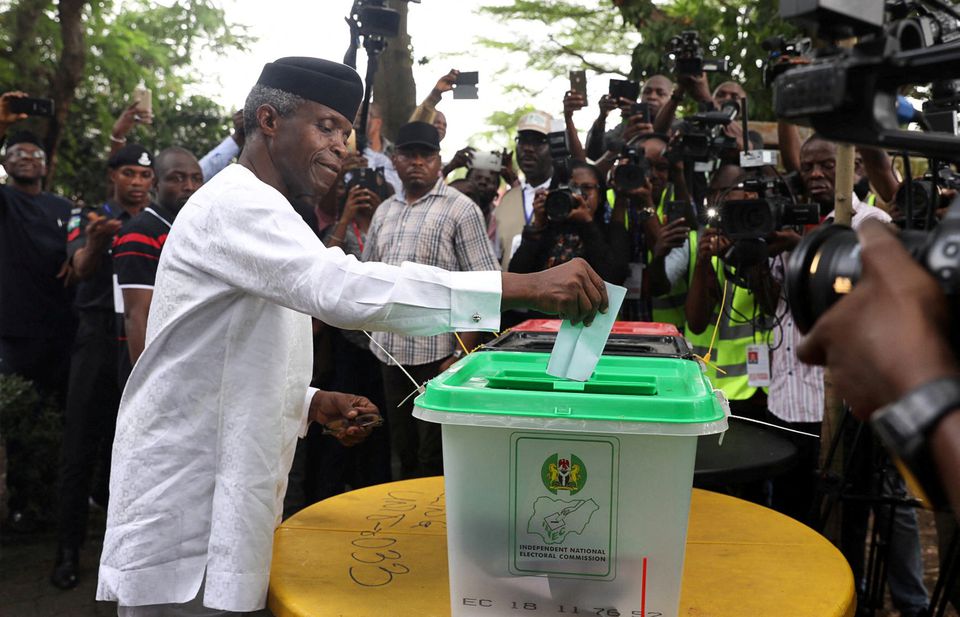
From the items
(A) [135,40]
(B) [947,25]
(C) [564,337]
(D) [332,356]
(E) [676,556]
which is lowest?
(D) [332,356]

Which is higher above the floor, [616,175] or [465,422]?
[616,175]

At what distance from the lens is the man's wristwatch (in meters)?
0.81

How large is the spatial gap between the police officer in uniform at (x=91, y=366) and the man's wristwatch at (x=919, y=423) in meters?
3.88

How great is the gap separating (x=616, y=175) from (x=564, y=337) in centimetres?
264

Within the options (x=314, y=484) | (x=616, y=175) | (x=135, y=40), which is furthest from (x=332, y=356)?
(x=135, y=40)

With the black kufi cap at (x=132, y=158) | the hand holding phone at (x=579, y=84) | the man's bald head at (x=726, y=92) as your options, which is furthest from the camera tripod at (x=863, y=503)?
the black kufi cap at (x=132, y=158)

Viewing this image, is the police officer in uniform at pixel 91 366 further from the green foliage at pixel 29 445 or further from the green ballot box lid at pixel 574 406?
the green ballot box lid at pixel 574 406

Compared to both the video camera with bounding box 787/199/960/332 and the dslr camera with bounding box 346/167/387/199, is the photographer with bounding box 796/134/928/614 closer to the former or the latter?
the video camera with bounding box 787/199/960/332

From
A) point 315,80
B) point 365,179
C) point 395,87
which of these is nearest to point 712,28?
point 395,87

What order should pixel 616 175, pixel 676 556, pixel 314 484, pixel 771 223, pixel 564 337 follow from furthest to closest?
pixel 314 484 < pixel 616 175 < pixel 771 223 < pixel 564 337 < pixel 676 556

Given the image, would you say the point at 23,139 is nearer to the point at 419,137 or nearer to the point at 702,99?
the point at 419,137

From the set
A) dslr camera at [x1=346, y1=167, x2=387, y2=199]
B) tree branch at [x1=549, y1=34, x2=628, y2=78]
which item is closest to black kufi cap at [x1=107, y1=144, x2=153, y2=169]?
dslr camera at [x1=346, y1=167, x2=387, y2=199]

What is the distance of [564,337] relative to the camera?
1.57m

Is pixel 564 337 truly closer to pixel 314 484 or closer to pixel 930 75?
pixel 930 75
